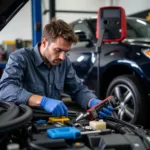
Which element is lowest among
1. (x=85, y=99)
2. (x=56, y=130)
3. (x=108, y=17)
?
(x=85, y=99)

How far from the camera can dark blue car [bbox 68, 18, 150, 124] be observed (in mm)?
3131

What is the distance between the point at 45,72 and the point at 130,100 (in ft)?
4.73

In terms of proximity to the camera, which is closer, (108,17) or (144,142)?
(144,142)

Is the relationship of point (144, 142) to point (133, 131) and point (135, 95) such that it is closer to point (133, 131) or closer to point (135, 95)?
point (133, 131)

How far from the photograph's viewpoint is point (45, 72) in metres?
2.08

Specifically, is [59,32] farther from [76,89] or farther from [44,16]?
[44,16]

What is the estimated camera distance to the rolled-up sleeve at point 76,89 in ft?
6.80

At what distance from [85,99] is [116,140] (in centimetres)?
93

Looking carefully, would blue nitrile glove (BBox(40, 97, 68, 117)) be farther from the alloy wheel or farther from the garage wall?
the garage wall

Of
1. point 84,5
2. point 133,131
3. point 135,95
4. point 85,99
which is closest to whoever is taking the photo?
point 133,131

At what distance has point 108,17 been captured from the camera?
3.25 meters

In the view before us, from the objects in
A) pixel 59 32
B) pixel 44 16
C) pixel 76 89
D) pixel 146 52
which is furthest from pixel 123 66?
pixel 44 16

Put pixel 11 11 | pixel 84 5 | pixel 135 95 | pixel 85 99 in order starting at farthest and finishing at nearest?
1. pixel 84 5
2. pixel 135 95
3. pixel 85 99
4. pixel 11 11

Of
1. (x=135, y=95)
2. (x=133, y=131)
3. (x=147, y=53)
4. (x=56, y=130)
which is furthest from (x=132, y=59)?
(x=56, y=130)
